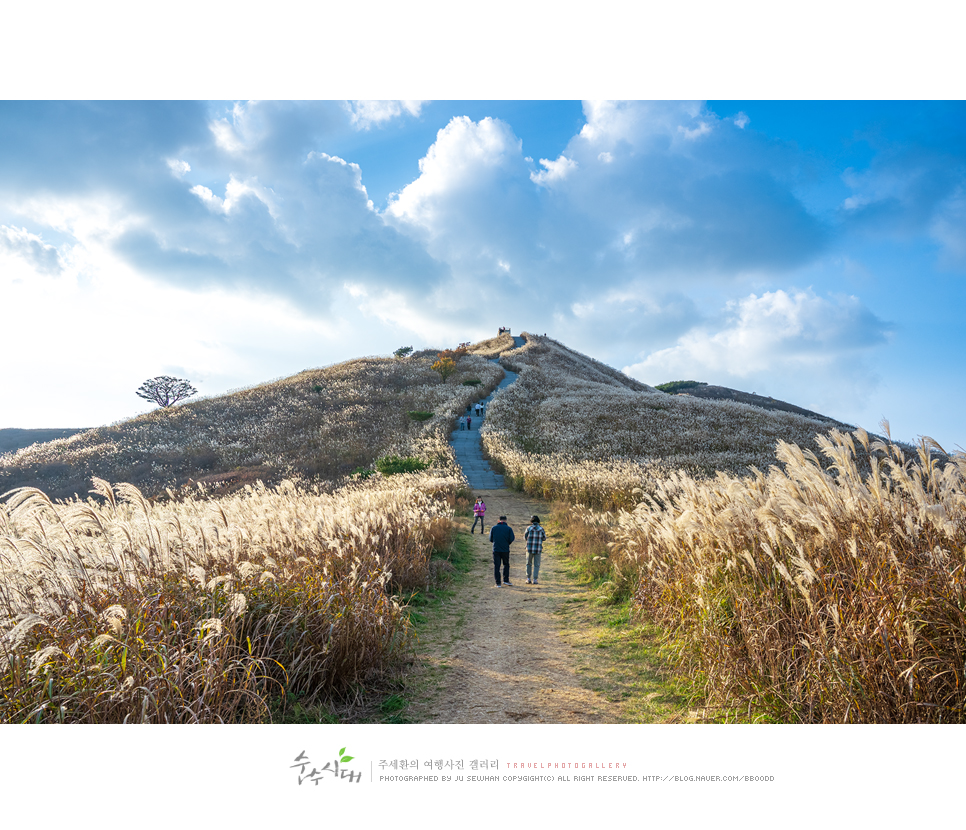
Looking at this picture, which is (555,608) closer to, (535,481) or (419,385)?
(535,481)

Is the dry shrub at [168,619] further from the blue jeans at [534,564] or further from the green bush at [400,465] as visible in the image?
the green bush at [400,465]

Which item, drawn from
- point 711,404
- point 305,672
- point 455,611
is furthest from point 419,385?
point 305,672

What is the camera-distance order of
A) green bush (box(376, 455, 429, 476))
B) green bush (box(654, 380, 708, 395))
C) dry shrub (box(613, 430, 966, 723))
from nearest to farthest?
dry shrub (box(613, 430, 966, 723))
green bush (box(376, 455, 429, 476))
green bush (box(654, 380, 708, 395))

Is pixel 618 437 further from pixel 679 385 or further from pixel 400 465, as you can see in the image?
pixel 679 385

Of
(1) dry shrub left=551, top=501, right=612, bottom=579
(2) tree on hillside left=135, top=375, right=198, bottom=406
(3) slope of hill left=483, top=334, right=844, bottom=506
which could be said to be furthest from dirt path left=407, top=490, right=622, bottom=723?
(2) tree on hillside left=135, top=375, right=198, bottom=406

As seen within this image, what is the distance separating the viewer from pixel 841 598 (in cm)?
312

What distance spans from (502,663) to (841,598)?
3493 millimetres

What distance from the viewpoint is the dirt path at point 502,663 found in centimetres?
402

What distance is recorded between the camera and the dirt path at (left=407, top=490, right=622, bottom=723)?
402cm

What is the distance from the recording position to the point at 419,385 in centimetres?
4862

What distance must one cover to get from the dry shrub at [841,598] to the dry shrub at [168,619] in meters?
3.37

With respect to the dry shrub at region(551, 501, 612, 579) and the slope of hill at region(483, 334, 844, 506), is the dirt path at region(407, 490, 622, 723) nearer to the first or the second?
the dry shrub at region(551, 501, 612, 579)

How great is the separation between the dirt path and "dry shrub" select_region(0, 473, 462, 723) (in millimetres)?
657

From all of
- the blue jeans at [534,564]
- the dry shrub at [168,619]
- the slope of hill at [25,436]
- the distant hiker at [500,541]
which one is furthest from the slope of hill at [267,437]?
the slope of hill at [25,436]
